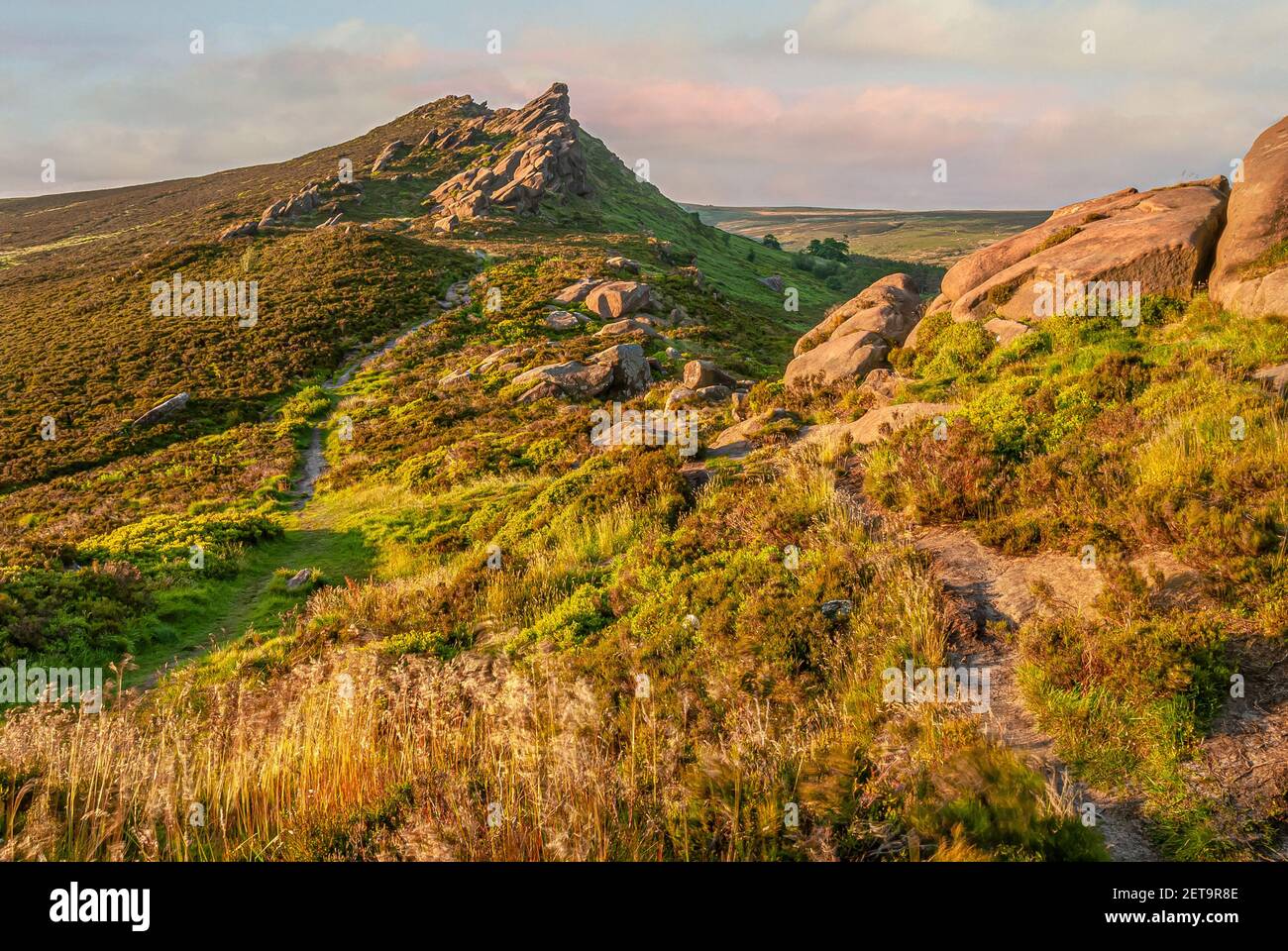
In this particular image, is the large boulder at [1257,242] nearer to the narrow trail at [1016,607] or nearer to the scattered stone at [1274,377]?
the scattered stone at [1274,377]

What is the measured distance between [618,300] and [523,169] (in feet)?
216

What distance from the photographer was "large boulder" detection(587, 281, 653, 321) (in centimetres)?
4588

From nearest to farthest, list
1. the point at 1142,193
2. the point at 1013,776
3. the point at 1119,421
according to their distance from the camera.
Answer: the point at 1013,776 < the point at 1119,421 < the point at 1142,193

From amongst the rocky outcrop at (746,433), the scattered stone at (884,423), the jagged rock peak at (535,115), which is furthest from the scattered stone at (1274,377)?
the jagged rock peak at (535,115)

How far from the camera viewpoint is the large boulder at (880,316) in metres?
21.9

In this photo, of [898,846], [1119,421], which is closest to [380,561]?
[898,846]

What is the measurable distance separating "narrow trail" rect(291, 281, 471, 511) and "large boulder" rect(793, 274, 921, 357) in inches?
788

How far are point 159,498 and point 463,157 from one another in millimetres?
107277

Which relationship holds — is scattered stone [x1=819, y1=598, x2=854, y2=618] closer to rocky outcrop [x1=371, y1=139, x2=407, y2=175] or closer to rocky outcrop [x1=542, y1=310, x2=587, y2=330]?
rocky outcrop [x1=542, y1=310, x2=587, y2=330]

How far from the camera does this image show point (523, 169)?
99.1 metres

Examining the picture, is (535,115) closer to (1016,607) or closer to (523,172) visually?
(523,172)

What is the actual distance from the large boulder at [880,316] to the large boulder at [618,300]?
22.4m

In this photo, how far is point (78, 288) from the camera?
5647 cm
